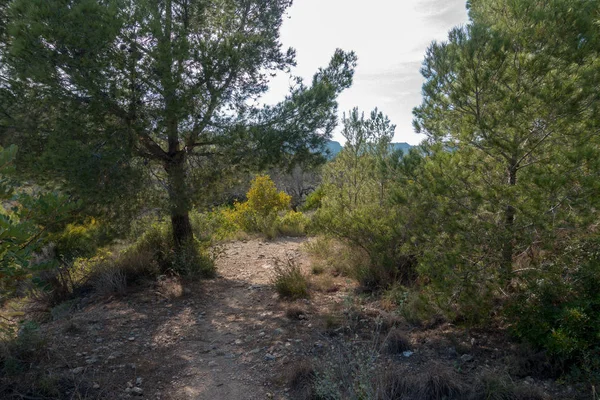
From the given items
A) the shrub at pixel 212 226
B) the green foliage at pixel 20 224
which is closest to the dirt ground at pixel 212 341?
the green foliage at pixel 20 224

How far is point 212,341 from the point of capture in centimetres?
484

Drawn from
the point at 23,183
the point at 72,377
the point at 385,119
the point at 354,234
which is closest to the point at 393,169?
the point at 354,234

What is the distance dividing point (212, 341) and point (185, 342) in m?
0.32

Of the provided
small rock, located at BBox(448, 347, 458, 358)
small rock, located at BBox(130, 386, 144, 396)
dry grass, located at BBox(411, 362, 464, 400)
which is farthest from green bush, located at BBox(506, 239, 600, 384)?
small rock, located at BBox(130, 386, 144, 396)

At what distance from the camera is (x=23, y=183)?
5973 millimetres

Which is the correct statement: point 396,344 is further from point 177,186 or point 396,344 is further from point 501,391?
point 177,186

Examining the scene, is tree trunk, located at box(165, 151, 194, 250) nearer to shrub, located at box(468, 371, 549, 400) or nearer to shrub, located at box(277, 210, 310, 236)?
shrub, located at box(468, 371, 549, 400)

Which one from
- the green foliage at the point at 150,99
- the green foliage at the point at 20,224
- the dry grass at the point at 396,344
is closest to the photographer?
the green foliage at the point at 20,224

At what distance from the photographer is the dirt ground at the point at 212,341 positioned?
3678 mm

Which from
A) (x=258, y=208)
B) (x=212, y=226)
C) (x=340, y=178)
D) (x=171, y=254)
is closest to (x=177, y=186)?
(x=171, y=254)

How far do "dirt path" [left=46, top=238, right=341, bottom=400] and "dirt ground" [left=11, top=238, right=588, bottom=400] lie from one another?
1 centimetres

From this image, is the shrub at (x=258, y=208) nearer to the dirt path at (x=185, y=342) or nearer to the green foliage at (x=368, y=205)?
the green foliage at (x=368, y=205)

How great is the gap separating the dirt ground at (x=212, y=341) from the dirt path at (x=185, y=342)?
0.01 meters

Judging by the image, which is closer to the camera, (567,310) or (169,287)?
(567,310)
